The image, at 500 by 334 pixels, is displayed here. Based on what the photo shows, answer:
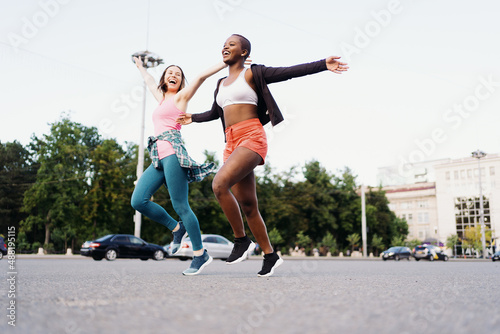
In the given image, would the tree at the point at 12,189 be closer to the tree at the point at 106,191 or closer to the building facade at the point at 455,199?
the tree at the point at 106,191

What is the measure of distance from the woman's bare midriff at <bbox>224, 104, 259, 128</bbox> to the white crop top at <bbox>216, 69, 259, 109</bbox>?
40 mm

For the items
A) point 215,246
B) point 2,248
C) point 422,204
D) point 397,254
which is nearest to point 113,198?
point 215,246

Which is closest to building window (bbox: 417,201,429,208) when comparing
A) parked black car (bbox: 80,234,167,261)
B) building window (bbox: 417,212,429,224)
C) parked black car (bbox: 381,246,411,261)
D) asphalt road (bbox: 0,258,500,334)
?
building window (bbox: 417,212,429,224)

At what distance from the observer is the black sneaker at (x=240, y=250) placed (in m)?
4.80

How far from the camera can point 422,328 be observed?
1898mm

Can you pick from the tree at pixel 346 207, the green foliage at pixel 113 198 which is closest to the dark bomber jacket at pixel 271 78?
the green foliage at pixel 113 198

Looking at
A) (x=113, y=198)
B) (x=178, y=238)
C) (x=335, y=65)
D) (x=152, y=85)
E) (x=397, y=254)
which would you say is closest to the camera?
(x=335, y=65)

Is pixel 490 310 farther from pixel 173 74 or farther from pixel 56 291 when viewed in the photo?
pixel 173 74

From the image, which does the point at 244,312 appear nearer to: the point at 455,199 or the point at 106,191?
the point at 106,191

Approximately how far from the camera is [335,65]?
4.20 metres

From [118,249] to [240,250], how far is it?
16633 mm

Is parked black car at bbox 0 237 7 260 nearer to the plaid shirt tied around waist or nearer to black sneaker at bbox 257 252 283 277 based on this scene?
the plaid shirt tied around waist

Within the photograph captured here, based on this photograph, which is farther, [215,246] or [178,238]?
[215,246]

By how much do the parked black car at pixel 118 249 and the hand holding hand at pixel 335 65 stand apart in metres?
17.5
